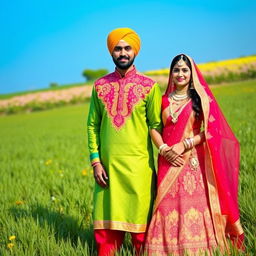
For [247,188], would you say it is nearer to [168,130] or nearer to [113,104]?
[168,130]

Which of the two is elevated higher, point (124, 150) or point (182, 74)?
point (182, 74)

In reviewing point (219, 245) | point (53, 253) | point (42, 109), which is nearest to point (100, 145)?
point (53, 253)

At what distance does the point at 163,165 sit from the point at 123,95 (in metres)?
0.63

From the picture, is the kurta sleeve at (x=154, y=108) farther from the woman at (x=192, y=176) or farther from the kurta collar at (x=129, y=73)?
the kurta collar at (x=129, y=73)

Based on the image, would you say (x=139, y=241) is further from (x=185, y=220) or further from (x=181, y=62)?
(x=181, y=62)

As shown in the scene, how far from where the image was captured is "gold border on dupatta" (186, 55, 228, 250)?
241 centimetres

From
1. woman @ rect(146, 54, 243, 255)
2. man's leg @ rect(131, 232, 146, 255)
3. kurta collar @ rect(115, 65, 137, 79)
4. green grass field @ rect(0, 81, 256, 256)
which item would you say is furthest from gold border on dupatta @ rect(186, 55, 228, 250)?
man's leg @ rect(131, 232, 146, 255)

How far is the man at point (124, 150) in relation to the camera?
2.46 meters

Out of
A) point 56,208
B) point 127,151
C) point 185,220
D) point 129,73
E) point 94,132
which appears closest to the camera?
point 185,220

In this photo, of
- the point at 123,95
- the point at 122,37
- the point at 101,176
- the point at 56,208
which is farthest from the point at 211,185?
the point at 56,208

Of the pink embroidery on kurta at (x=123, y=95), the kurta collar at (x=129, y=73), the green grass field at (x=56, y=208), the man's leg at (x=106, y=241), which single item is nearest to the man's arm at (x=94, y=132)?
the pink embroidery on kurta at (x=123, y=95)

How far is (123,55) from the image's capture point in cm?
249

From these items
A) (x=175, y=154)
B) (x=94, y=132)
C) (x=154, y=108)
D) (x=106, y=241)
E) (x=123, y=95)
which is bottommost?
(x=106, y=241)

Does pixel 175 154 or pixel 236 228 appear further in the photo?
pixel 236 228
